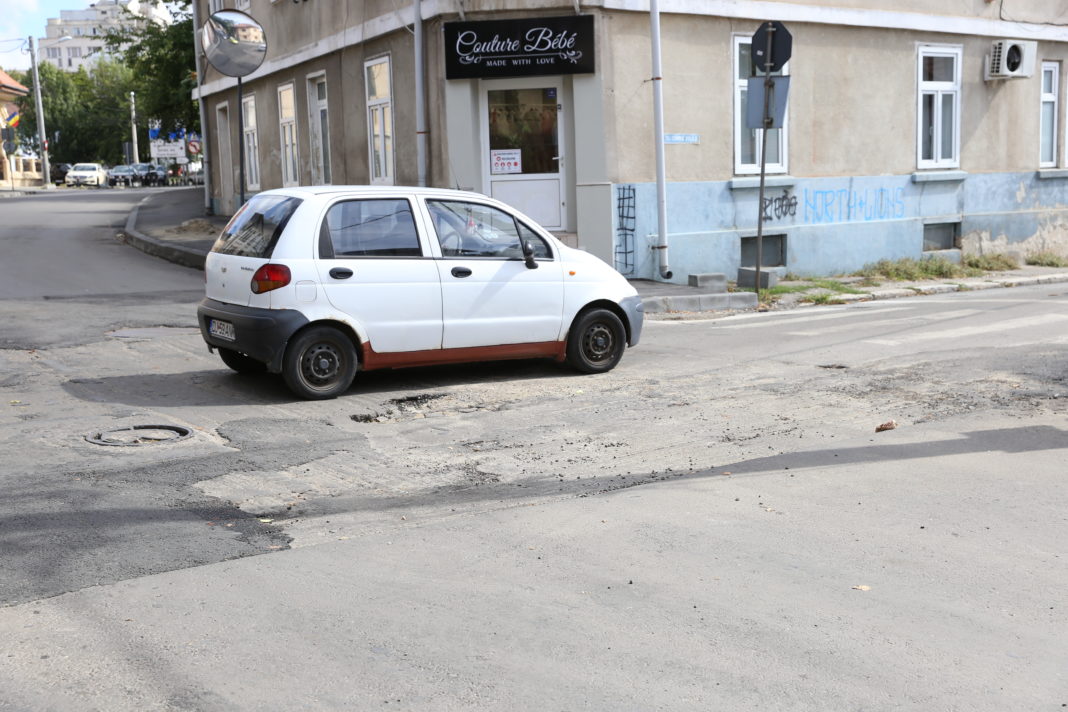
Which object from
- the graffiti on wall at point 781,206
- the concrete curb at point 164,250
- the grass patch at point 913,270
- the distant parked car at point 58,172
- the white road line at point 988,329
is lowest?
the white road line at point 988,329

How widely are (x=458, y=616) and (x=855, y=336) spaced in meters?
8.35

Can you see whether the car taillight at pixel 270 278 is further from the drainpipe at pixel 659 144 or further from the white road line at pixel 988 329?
the drainpipe at pixel 659 144

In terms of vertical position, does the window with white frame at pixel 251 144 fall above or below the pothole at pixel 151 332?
above

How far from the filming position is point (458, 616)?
14.3ft

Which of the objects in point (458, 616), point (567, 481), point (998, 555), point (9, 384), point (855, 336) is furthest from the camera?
point (855, 336)

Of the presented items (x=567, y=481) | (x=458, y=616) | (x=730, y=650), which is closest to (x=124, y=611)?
(x=458, y=616)

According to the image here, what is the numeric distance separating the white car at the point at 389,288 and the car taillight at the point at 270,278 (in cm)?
1

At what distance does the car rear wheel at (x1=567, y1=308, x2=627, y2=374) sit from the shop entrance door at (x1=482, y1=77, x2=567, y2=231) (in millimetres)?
7424

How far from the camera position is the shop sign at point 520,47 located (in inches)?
635

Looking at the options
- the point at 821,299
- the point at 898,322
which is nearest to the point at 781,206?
the point at 821,299

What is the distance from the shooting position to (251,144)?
26344 mm

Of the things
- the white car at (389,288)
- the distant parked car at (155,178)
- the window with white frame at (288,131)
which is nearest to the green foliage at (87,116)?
the distant parked car at (155,178)

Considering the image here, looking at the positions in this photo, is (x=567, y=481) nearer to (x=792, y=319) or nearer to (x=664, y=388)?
(x=664, y=388)

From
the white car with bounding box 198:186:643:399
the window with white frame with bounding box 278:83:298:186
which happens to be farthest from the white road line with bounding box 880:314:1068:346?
the window with white frame with bounding box 278:83:298:186
